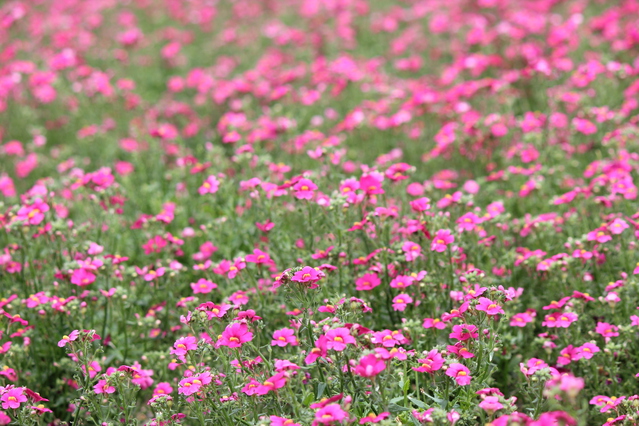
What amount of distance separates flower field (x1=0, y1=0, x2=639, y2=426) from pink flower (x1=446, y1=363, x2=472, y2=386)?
0.04 feet

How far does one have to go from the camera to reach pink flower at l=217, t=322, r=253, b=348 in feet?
9.10

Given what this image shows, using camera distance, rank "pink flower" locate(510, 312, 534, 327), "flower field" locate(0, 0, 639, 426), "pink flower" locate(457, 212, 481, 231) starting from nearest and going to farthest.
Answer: "flower field" locate(0, 0, 639, 426) < "pink flower" locate(510, 312, 534, 327) < "pink flower" locate(457, 212, 481, 231)

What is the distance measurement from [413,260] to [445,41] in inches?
246

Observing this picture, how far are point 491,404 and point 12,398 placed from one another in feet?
6.78

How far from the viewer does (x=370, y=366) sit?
94.6 inches

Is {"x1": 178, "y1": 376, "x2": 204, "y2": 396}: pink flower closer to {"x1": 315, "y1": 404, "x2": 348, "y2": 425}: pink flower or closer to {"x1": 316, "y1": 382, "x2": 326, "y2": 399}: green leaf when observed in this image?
{"x1": 316, "y1": 382, "x2": 326, "y2": 399}: green leaf

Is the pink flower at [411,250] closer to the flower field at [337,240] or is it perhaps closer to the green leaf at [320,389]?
the flower field at [337,240]

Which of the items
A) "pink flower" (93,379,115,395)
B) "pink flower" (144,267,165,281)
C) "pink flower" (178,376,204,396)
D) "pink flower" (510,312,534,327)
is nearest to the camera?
"pink flower" (178,376,204,396)

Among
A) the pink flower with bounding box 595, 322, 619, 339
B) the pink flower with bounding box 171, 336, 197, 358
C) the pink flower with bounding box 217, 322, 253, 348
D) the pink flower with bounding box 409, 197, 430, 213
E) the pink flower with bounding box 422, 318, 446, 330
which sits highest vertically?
the pink flower with bounding box 409, 197, 430, 213

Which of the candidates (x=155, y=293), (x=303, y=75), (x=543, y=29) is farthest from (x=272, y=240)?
(x=543, y=29)

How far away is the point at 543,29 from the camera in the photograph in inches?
328

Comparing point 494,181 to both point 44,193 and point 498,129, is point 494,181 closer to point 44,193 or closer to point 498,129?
point 498,129

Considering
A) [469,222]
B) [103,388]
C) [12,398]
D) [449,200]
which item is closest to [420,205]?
[469,222]

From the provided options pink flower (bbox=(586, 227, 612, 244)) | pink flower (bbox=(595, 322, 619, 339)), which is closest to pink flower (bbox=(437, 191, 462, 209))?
pink flower (bbox=(586, 227, 612, 244))
